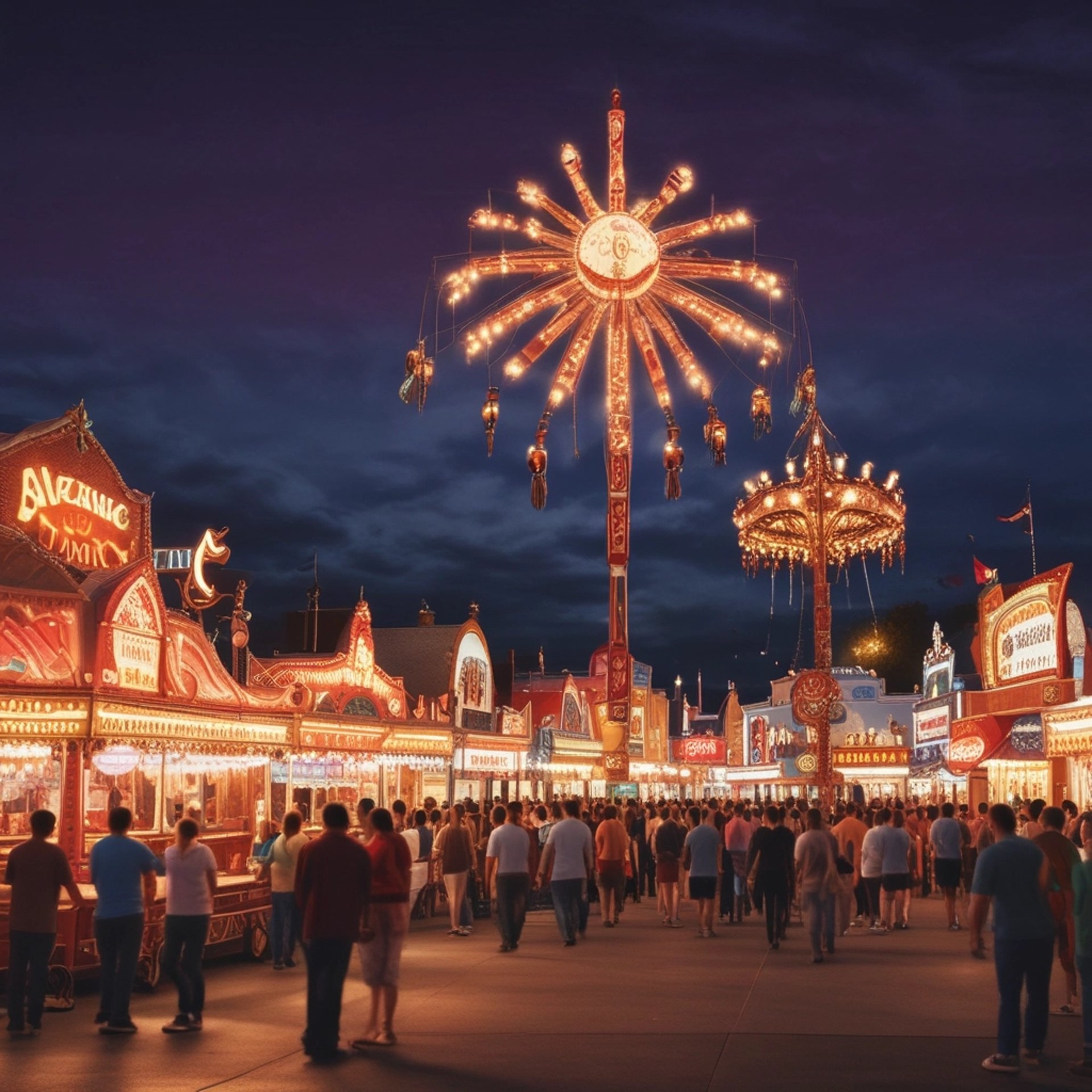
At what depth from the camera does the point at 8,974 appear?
11047mm

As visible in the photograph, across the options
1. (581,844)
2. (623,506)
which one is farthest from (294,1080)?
(623,506)

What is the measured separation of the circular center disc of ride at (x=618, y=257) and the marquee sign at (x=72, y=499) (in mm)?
15571

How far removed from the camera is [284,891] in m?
15.4

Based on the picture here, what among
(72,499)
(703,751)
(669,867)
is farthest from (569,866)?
(703,751)

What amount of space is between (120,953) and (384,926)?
2104 mm

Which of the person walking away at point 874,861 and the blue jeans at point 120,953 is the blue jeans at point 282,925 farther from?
the person walking away at point 874,861

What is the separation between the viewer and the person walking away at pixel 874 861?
20.0 meters

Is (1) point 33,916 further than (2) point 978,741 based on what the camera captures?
No

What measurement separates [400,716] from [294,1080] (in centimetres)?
2378

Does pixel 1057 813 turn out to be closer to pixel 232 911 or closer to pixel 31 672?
pixel 232 911

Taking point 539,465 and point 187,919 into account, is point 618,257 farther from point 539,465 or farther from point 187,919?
point 187,919

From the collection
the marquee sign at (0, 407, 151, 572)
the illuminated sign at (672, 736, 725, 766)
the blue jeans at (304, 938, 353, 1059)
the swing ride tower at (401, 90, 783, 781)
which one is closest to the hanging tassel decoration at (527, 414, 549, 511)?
the swing ride tower at (401, 90, 783, 781)

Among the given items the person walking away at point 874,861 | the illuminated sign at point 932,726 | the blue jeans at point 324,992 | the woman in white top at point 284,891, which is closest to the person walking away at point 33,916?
the blue jeans at point 324,992

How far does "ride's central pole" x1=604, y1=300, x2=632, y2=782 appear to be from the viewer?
117 feet
